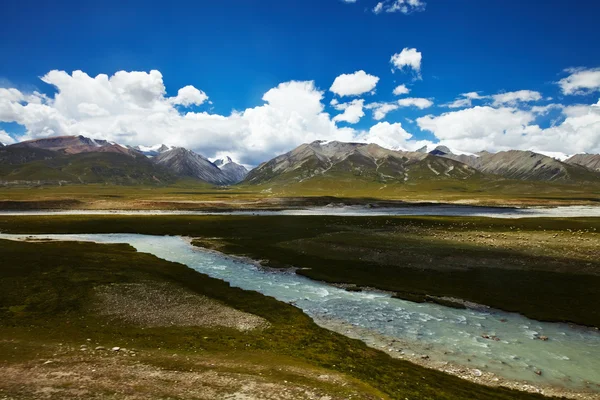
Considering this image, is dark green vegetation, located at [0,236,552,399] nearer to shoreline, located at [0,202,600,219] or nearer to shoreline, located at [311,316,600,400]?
shoreline, located at [311,316,600,400]

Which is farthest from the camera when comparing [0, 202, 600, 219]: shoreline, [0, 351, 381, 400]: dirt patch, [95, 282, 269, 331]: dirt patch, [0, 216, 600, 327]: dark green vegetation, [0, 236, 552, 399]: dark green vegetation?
[0, 202, 600, 219]: shoreline

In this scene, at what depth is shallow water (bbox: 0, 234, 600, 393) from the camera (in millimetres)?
23188

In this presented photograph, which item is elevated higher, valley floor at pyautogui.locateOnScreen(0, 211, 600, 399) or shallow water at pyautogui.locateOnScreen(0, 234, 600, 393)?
valley floor at pyautogui.locateOnScreen(0, 211, 600, 399)

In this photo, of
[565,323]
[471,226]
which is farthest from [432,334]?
Result: [471,226]

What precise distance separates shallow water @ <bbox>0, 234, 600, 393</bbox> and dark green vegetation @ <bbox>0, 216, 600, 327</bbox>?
10.9 feet

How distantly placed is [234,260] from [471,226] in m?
64.7

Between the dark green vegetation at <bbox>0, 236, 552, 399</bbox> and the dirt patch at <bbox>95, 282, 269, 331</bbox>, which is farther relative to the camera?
the dirt patch at <bbox>95, 282, 269, 331</bbox>

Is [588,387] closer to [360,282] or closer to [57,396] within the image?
[360,282]

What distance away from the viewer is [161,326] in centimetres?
2838

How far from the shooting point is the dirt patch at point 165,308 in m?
29.6

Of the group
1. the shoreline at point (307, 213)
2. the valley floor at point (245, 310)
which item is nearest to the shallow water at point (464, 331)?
the valley floor at point (245, 310)

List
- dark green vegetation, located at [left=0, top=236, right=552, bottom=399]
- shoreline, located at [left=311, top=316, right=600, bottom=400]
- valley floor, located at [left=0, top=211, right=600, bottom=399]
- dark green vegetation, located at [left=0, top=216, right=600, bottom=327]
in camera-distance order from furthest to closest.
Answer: dark green vegetation, located at [left=0, top=216, right=600, bottom=327], shoreline, located at [left=311, top=316, right=600, bottom=400], dark green vegetation, located at [left=0, top=236, right=552, bottom=399], valley floor, located at [left=0, top=211, right=600, bottom=399]

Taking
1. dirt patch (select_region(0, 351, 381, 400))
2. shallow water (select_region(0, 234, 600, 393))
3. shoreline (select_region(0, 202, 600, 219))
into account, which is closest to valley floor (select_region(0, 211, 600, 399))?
dirt patch (select_region(0, 351, 381, 400))

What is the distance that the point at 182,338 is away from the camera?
25.8m
